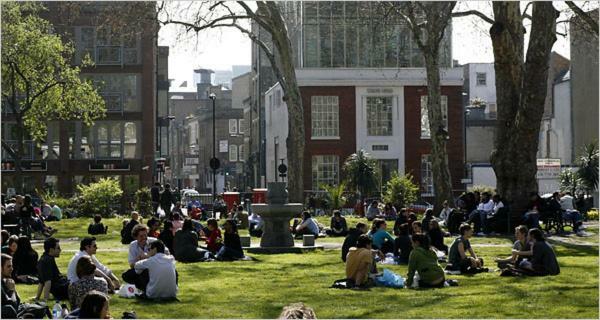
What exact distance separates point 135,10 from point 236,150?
84.0 m

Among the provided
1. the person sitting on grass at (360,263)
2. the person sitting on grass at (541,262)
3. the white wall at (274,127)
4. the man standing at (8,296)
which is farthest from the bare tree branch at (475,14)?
the white wall at (274,127)

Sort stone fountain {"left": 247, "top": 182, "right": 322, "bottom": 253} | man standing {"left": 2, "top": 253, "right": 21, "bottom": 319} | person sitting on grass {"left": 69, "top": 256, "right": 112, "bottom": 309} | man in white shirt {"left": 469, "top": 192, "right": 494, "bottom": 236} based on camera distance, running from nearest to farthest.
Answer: man standing {"left": 2, "top": 253, "right": 21, "bottom": 319}
person sitting on grass {"left": 69, "top": 256, "right": 112, "bottom": 309}
stone fountain {"left": 247, "top": 182, "right": 322, "bottom": 253}
man in white shirt {"left": 469, "top": 192, "right": 494, "bottom": 236}

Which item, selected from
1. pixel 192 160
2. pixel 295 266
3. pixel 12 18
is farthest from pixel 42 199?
pixel 192 160

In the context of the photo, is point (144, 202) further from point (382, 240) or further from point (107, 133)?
point (107, 133)

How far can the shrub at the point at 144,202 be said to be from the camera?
145 ft

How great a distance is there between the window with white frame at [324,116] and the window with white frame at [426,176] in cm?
513

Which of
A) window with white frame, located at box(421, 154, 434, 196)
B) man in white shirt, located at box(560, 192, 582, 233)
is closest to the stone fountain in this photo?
man in white shirt, located at box(560, 192, 582, 233)

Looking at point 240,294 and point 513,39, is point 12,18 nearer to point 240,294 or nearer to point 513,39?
point 513,39

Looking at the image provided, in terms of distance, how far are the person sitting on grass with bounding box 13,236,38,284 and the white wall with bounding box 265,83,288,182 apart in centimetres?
4947

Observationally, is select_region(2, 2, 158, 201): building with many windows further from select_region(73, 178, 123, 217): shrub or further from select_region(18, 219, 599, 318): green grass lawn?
select_region(18, 219, 599, 318): green grass lawn

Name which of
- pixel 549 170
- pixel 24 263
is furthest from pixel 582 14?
pixel 24 263

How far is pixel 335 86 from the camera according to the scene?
63469 mm

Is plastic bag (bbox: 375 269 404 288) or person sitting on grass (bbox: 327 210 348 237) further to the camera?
person sitting on grass (bbox: 327 210 348 237)

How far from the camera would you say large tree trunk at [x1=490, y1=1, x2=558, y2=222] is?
3108 centimetres
